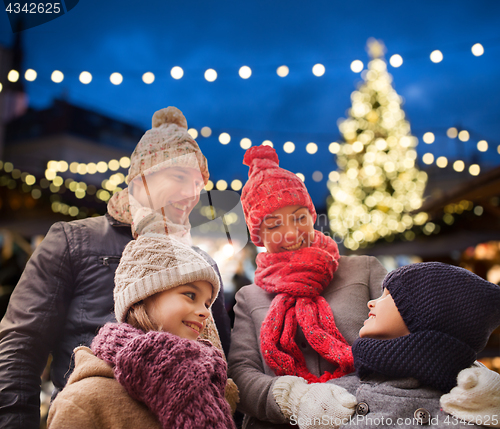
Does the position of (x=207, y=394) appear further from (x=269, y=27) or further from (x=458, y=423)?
(x=269, y=27)

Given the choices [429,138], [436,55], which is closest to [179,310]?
[436,55]

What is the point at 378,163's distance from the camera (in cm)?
736

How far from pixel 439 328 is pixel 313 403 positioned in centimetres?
45

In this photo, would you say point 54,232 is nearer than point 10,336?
No

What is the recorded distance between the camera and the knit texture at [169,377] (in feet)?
3.04

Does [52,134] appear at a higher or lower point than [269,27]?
lower

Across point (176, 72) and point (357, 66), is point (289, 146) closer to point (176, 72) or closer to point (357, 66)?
point (357, 66)

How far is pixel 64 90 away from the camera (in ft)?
6.73

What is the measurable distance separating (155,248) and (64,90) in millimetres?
1456

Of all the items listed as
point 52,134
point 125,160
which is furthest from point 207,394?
point 52,134

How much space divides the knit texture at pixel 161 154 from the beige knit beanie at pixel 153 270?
0.26 m

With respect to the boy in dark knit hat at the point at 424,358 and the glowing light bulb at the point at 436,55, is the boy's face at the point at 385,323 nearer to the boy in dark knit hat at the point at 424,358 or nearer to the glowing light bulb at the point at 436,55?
the boy in dark knit hat at the point at 424,358

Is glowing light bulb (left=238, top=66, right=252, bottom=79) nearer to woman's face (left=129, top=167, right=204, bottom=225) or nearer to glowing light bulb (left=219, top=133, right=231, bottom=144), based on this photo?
glowing light bulb (left=219, top=133, right=231, bottom=144)

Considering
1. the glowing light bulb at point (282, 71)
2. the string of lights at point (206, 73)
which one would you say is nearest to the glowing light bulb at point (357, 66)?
the string of lights at point (206, 73)
